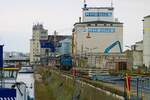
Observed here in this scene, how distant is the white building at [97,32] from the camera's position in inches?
4508

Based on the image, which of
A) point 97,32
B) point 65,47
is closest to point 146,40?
point 97,32

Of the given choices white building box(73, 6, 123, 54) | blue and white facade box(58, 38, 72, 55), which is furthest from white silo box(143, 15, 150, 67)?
blue and white facade box(58, 38, 72, 55)

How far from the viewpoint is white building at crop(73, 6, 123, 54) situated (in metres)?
114

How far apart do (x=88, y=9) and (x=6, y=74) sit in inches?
4155

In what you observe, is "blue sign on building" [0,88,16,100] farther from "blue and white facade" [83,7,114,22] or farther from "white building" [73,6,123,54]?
"blue and white facade" [83,7,114,22]

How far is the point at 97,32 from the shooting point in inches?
4624

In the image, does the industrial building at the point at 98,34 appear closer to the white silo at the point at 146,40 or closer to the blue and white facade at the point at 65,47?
the blue and white facade at the point at 65,47

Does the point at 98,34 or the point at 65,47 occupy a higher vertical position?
the point at 98,34

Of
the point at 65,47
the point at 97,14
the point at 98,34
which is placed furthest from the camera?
the point at 65,47

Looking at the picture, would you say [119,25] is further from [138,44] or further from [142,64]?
[142,64]

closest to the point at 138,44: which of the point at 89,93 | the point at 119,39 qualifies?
the point at 119,39

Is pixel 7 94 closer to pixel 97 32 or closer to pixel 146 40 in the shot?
pixel 146 40

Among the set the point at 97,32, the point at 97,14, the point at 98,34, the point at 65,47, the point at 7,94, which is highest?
the point at 97,14

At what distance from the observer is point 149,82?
22.3 m
